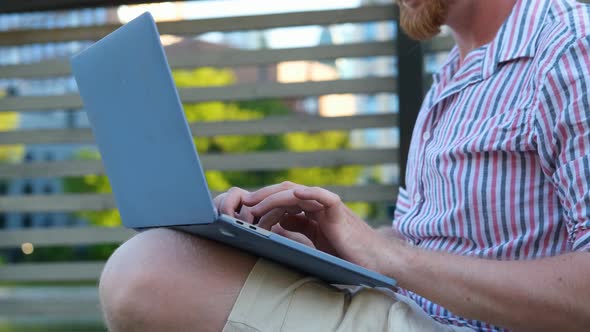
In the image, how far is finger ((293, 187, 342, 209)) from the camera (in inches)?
41.0

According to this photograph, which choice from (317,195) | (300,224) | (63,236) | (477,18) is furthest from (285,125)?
(317,195)

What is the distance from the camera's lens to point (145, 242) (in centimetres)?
107

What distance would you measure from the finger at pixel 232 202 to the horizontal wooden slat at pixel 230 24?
1.81 metres

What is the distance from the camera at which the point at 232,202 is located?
1139 mm

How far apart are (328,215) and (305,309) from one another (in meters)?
0.14

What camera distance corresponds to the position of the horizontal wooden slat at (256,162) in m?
3.10

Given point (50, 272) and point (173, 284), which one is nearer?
point (173, 284)

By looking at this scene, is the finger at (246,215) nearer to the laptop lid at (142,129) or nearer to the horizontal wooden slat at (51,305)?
the laptop lid at (142,129)

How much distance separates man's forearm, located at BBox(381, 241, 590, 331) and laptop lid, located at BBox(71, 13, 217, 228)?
1.06ft

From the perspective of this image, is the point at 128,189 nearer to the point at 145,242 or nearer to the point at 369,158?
the point at 145,242

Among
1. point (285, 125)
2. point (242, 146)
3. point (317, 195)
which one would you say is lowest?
point (242, 146)

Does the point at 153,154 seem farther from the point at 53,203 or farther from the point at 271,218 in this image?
the point at 53,203

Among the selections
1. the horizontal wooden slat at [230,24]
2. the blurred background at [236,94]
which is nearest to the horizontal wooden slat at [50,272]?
the blurred background at [236,94]

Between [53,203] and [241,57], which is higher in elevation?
[241,57]
